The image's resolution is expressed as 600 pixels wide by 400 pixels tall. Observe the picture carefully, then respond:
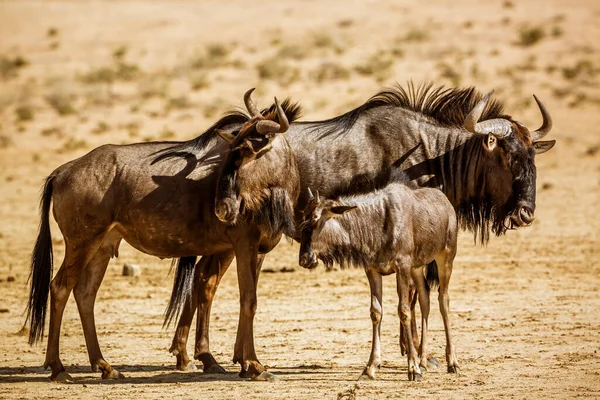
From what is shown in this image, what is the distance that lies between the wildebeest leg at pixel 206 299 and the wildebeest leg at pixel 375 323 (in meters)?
1.56

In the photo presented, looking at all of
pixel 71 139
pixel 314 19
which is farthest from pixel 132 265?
pixel 314 19

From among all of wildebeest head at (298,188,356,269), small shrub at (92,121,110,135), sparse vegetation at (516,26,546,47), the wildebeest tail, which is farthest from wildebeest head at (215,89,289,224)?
sparse vegetation at (516,26,546,47)

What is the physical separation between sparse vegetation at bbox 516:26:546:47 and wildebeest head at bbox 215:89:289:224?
2994cm

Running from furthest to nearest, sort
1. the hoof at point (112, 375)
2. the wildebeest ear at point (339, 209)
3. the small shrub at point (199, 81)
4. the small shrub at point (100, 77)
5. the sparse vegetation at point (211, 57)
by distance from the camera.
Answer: the sparse vegetation at point (211, 57) → the small shrub at point (100, 77) → the small shrub at point (199, 81) → the hoof at point (112, 375) → the wildebeest ear at point (339, 209)

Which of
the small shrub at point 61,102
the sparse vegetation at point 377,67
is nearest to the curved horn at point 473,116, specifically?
the small shrub at point 61,102

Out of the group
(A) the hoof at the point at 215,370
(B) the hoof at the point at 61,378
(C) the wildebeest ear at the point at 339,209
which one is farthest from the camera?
(A) the hoof at the point at 215,370

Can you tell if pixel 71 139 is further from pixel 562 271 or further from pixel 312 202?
pixel 312 202

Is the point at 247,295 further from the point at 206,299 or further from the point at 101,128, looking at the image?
the point at 101,128

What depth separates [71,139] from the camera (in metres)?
26.4

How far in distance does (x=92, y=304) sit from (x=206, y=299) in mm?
1044

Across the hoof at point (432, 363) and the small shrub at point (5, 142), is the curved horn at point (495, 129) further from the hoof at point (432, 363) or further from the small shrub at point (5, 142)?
the small shrub at point (5, 142)

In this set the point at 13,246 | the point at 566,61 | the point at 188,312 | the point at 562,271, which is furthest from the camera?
the point at 566,61

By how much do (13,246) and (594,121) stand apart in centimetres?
1555

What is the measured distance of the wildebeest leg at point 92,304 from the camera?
9.91 metres
